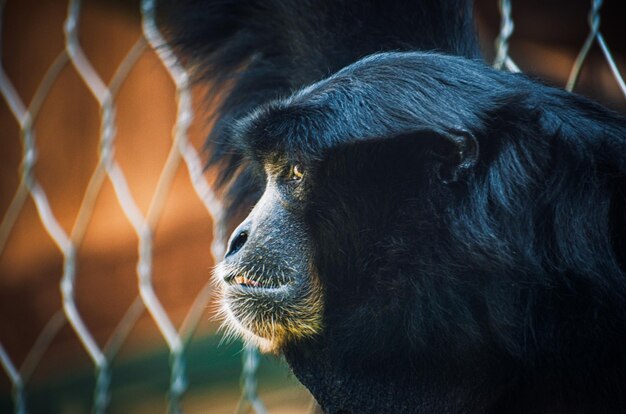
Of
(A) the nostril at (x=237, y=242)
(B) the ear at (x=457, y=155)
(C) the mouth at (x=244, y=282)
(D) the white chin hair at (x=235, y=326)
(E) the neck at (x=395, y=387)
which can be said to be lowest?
(E) the neck at (x=395, y=387)

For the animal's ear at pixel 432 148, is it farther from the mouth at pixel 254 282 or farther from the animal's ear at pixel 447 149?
the mouth at pixel 254 282

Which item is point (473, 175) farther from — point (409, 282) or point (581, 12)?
point (581, 12)

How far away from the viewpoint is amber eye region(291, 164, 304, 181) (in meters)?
1.30

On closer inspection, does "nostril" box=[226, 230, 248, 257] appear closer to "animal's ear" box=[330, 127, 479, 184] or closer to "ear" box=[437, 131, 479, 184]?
"animal's ear" box=[330, 127, 479, 184]

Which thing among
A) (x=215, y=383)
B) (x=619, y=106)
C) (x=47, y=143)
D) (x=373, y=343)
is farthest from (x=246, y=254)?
(x=47, y=143)

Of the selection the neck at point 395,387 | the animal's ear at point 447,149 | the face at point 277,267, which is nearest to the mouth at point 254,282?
the face at point 277,267

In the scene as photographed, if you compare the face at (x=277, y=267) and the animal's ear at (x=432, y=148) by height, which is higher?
the animal's ear at (x=432, y=148)

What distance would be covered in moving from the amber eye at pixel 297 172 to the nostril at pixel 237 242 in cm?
11

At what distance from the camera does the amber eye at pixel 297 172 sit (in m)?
1.30

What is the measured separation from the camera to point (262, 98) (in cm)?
170

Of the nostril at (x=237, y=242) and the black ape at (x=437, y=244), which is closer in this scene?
the black ape at (x=437, y=244)

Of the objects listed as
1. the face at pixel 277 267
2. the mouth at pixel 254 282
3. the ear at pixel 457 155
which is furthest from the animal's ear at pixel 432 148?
the mouth at pixel 254 282

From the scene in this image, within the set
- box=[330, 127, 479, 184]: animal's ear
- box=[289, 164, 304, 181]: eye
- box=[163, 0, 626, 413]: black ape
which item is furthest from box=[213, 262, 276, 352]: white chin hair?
box=[330, 127, 479, 184]: animal's ear

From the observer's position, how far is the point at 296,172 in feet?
4.31
